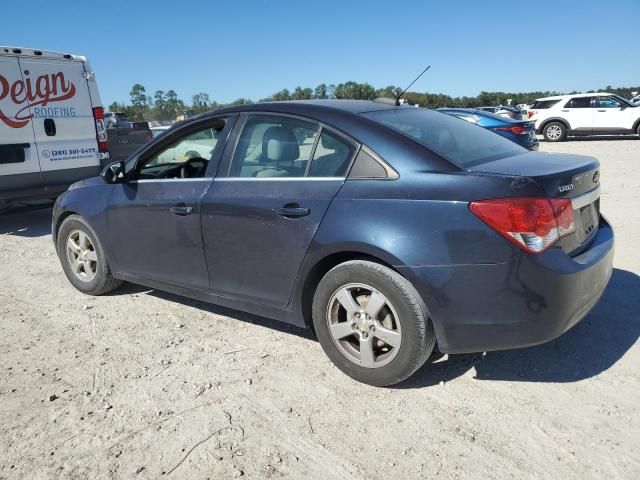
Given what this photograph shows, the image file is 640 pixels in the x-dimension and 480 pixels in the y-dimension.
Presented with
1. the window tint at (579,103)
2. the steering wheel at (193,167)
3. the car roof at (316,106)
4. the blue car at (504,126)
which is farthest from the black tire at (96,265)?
the window tint at (579,103)

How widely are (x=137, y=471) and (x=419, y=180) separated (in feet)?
6.47

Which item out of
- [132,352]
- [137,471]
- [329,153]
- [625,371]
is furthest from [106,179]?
[625,371]

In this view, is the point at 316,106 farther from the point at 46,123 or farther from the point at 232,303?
the point at 46,123

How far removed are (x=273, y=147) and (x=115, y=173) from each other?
1584 millimetres

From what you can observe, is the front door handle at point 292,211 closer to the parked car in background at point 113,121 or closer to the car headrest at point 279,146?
the car headrest at point 279,146

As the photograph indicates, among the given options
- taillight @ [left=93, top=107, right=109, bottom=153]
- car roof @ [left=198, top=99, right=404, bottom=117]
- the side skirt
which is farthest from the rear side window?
the side skirt

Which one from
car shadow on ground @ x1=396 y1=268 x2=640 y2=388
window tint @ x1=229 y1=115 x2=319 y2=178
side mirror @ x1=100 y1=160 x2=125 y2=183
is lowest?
car shadow on ground @ x1=396 y1=268 x2=640 y2=388

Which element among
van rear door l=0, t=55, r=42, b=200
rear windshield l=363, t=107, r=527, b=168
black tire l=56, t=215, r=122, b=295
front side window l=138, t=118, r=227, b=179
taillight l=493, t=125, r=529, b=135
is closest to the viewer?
rear windshield l=363, t=107, r=527, b=168

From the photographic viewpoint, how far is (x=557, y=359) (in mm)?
3242

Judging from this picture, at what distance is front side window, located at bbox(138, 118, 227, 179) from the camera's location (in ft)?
12.4

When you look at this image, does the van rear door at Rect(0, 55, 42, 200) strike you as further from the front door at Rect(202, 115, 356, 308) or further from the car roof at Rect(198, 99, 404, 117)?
the front door at Rect(202, 115, 356, 308)

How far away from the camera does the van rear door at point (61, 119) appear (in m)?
7.35

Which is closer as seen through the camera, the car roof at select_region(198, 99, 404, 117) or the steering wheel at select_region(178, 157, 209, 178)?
the car roof at select_region(198, 99, 404, 117)

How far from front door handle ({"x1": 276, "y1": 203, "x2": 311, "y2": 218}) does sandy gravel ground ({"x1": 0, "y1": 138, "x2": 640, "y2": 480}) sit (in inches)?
38.2
